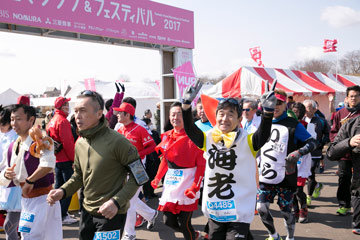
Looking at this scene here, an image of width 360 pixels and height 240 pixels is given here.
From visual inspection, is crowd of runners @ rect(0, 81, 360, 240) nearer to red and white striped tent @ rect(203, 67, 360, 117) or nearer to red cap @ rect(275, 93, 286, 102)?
red cap @ rect(275, 93, 286, 102)

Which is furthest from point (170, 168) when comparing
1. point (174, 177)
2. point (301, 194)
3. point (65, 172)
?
point (301, 194)

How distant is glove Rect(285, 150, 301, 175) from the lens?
12.7 feet

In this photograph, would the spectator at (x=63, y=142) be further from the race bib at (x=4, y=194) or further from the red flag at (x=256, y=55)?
the red flag at (x=256, y=55)

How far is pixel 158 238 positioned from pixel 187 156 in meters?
1.69

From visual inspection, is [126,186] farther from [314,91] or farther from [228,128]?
[314,91]

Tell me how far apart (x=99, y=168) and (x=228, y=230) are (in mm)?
1334

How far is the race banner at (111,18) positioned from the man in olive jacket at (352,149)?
24.3 feet

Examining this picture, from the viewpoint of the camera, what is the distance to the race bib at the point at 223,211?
9.62 ft

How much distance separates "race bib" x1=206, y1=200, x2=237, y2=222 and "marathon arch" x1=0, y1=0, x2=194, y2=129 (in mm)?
7201

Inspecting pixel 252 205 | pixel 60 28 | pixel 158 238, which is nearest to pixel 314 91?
pixel 60 28

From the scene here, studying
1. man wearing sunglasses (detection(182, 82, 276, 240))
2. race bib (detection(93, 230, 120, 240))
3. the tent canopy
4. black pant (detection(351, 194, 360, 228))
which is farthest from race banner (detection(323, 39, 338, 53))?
race bib (detection(93, 230, 120, 240))

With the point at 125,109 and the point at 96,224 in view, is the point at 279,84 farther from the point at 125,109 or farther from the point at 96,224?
the point at 96,224

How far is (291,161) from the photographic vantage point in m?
3.88

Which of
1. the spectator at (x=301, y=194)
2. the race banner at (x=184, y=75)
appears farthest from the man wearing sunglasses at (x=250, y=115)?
the race banner at (x=184, y=75)
